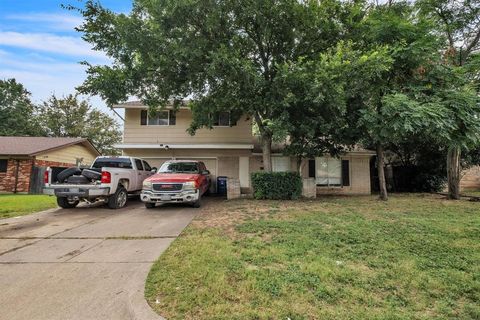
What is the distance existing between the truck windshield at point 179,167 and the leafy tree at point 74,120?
27047mm

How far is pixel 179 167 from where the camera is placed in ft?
36.8

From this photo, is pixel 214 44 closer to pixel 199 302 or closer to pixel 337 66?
pixel 337 66

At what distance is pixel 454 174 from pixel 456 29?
6.86 m

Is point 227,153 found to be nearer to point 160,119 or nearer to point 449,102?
point 160,119

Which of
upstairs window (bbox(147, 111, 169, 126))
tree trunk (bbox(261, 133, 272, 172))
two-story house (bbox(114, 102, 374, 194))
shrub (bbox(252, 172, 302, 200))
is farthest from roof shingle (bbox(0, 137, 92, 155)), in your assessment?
shrub (bbox(252, 172, 302, 200))

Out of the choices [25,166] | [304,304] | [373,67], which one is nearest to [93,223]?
[304,304]

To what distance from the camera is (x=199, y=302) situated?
3.24 meters

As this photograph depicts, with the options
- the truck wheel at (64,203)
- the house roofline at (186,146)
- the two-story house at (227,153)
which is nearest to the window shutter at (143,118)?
the two-story house at (227,153)

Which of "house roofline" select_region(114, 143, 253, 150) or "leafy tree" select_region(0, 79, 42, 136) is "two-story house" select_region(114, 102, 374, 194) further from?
"leafy tree" select_region(0, 79, 42, 136)

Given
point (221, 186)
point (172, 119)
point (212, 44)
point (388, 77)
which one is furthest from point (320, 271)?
point (172, 119)

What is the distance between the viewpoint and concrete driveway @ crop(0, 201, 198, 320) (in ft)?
10.5

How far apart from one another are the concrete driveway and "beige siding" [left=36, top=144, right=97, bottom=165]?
42.9 ft

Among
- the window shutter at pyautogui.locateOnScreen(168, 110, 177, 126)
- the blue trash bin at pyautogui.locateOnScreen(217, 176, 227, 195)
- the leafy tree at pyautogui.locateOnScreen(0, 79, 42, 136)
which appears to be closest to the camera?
the blue trash bin at pyautogui.locateOnScreen(217, 176, 227, 195)

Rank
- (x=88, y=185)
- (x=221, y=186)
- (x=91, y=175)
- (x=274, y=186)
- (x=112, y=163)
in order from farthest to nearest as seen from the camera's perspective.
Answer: (x=221, y=186)
(x=274, y=186)
(x=112, y=163)
(x=91, y=175)
(x=88, y=185)
